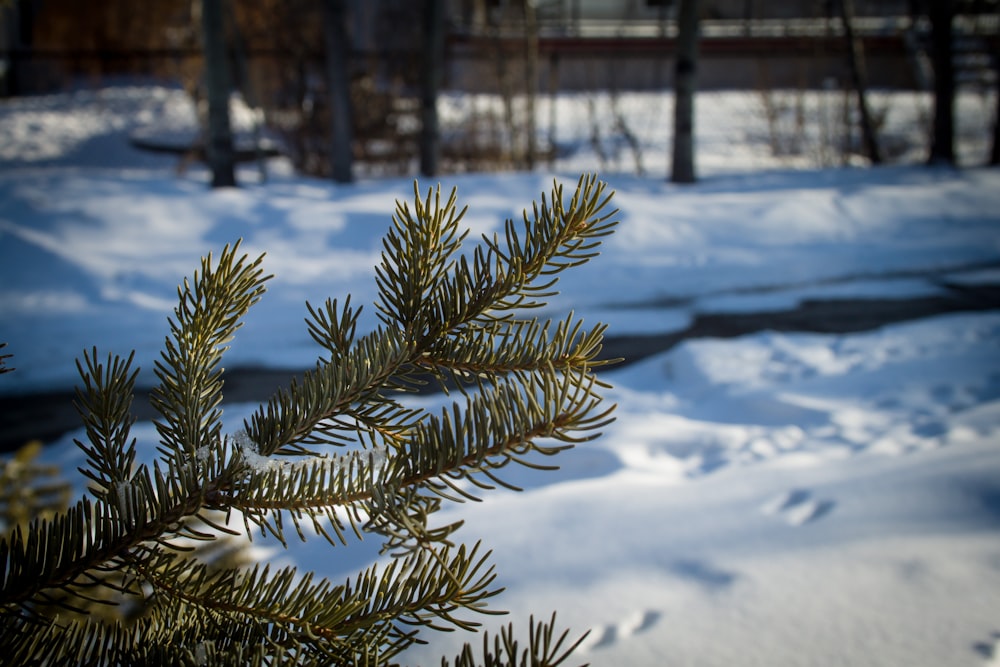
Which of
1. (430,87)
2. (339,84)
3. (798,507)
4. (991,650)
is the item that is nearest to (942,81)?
(430,87)

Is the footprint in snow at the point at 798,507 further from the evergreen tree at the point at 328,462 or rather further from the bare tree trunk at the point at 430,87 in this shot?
the bare tree trunk at the point at 430,87

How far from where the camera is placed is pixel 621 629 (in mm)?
1941

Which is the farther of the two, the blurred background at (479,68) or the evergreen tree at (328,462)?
the blurred background at (479,68)

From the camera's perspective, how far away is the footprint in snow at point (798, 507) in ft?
8.30

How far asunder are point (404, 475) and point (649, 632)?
4.55 ft

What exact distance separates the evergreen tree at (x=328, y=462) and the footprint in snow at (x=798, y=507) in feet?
6.52

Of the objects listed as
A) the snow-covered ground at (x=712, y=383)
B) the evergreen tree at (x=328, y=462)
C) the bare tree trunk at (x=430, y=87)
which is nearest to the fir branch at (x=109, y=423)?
the evergreen tree at (x=328, y=462)

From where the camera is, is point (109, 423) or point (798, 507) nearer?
point (109, 423)

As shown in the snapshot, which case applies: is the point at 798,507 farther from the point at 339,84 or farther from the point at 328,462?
the point at 339,84

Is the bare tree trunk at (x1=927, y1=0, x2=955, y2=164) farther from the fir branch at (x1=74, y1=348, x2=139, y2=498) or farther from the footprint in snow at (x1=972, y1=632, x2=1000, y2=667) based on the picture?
the fir branch at (x1=74, y1=348, x2=139, y2=498)

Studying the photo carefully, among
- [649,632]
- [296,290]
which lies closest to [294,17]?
[296,290]

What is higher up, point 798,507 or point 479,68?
point 479,68

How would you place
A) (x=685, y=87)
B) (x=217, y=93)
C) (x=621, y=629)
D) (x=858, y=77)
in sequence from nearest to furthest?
(x=621, y=629) → (x=217, y=93) → (x=685, y=87) → (x=858, y=77)

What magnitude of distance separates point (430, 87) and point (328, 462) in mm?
10534
